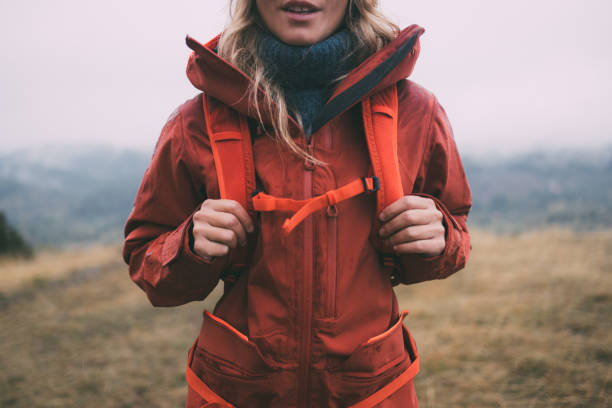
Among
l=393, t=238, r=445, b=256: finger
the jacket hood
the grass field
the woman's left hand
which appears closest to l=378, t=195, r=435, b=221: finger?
the woman's left hand

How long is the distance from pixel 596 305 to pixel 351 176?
5.32 metres

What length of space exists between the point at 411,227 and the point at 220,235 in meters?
0.65

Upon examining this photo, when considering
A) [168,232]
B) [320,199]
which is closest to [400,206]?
[320,199]

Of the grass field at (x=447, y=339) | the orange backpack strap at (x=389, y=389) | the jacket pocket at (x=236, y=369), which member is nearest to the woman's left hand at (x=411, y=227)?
the orange backpack strap at (x=389, y=389)

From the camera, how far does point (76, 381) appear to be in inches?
186

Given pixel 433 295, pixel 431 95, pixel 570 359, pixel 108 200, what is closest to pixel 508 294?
pixel 433 295

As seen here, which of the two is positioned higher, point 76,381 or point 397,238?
point 397,238

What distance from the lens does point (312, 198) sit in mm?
1362

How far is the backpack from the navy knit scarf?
0.69 feet

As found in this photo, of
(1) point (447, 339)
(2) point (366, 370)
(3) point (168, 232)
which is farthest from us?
(1) point (447, 339)

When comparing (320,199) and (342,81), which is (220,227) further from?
(342,81)

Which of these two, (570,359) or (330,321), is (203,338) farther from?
(570,359)

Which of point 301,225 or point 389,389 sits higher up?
point 301,225

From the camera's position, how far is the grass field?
396cm
